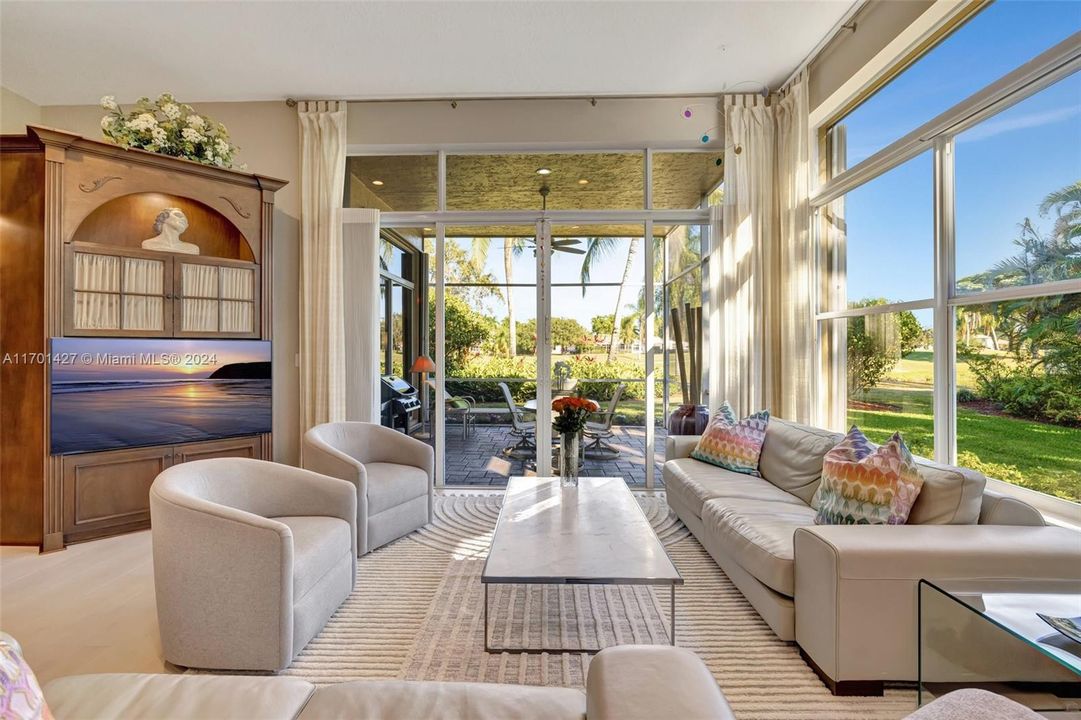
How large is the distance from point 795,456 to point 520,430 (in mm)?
2404

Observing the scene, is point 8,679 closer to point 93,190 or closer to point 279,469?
point 279,469

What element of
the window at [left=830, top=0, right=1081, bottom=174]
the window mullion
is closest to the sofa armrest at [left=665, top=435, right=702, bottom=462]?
the window mullion

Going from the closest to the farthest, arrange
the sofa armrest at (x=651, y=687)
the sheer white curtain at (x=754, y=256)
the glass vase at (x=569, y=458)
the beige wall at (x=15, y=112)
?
the sofa armrest at (x=651, y=687)
the glass vase at (x=569, y=458)
the beige wall at (x=15, y=112)
the sheer white curtain at (x=754, y=256)

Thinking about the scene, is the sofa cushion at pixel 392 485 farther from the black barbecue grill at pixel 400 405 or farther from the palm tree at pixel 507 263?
the palm tree at pixel 507 263

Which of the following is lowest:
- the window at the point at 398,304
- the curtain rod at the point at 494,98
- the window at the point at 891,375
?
the window at the point at 891,375

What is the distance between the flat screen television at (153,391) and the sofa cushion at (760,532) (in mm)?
3472

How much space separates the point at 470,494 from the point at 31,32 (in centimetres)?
459

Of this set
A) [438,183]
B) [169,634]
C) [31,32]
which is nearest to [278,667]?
[169,634]

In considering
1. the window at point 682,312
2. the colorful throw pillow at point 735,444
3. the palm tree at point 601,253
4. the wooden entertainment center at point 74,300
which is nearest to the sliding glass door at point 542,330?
the palm tree at point 601,253

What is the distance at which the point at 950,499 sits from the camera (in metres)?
1.91

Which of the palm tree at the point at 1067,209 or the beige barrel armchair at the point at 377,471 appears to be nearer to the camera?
the palm tree at the point at 1067,209

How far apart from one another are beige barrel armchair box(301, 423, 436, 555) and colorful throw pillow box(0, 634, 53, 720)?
6.47 ft

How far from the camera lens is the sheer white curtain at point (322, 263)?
4.29 m

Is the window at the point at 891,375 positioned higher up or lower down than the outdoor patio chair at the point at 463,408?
higher up
